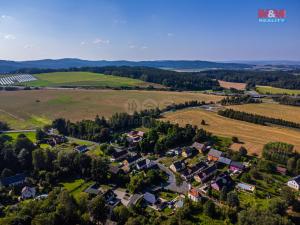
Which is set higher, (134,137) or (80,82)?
(80,82)

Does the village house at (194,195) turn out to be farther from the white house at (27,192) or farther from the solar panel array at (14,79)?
the solar panel array at (14,79)

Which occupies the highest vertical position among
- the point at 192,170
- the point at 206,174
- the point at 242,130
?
the point at 242,130

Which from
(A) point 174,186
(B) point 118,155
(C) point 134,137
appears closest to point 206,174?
(A) point 174,186

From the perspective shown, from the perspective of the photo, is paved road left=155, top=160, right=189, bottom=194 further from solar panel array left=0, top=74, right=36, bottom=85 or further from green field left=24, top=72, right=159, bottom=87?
solar panel array left=0, top=74, right=36, bottom=85

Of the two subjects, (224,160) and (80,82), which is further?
(80,82)

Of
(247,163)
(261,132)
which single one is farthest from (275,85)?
(247,163)

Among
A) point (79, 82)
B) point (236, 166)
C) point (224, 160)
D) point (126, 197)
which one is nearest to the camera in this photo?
point (126, 197)

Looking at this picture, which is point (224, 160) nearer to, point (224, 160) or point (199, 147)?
point (224, 160)

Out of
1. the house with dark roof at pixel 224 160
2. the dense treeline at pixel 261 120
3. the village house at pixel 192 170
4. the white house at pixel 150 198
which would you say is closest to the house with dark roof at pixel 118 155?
the village house at pixel 192 170
